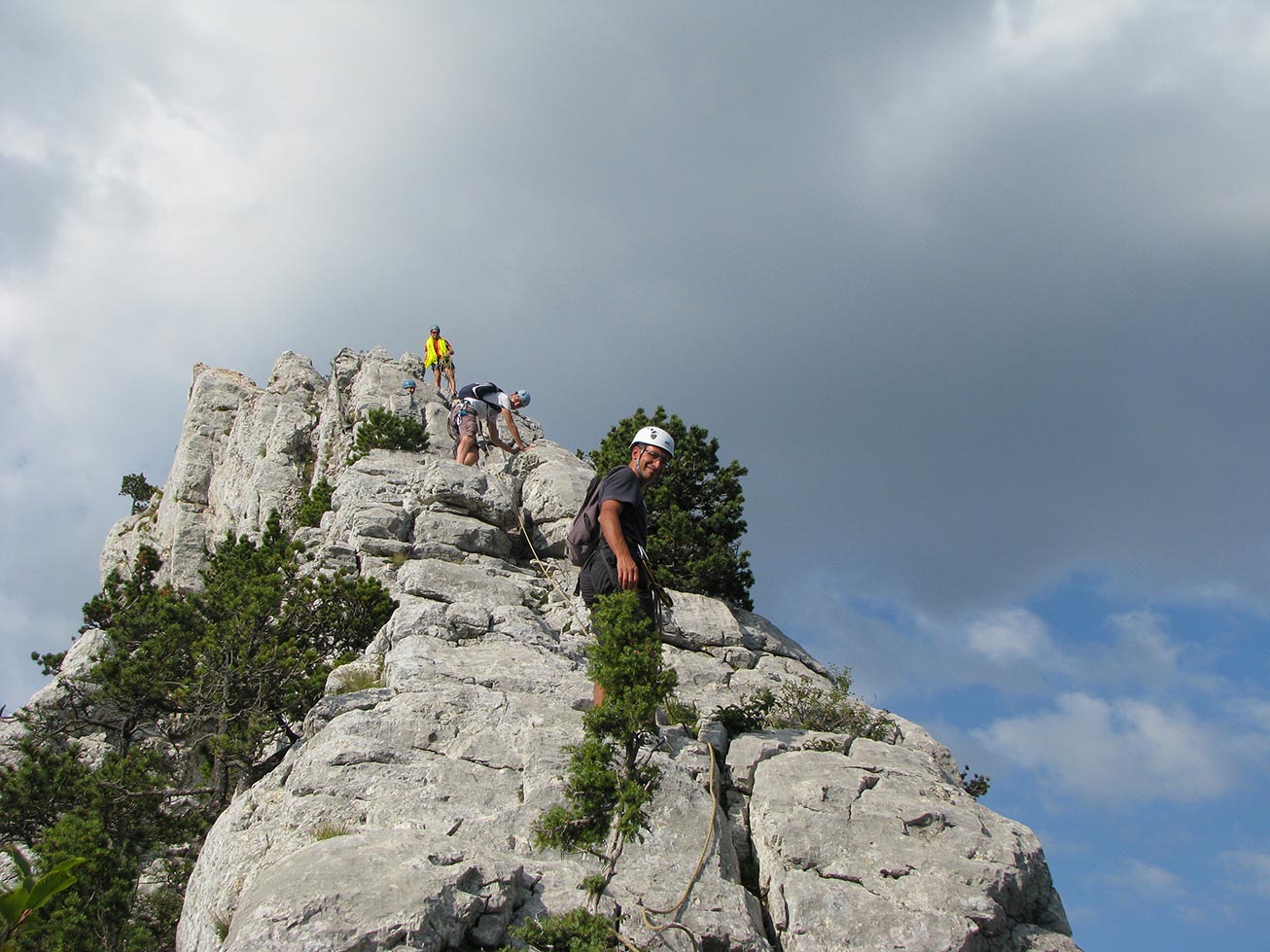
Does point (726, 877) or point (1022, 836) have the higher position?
point (1022, 836)

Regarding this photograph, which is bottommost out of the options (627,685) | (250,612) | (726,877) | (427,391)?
(726,877)

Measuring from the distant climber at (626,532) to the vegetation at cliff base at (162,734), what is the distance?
16.4ft

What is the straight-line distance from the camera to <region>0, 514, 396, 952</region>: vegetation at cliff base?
936 centimetres

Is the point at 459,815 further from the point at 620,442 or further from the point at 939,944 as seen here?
the point at 620,442

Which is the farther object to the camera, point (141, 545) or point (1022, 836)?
point (141, 545)

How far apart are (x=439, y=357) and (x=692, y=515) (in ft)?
59.4

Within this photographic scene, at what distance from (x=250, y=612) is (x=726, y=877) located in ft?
27.6

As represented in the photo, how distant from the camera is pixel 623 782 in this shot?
25.9 ft

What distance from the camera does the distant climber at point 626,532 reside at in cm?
948

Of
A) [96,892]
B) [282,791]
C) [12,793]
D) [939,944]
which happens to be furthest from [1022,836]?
[12,793]

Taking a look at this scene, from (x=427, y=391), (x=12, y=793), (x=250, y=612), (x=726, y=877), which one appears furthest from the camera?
(x=427, y=391)

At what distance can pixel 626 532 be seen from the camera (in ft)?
32.4

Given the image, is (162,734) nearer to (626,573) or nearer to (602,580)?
(602,580)

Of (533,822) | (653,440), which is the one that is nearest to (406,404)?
(653,440)
